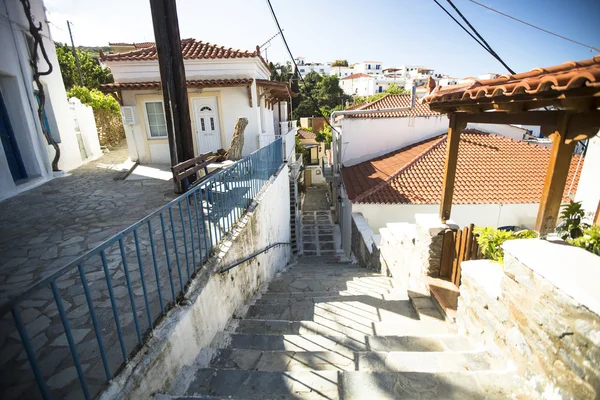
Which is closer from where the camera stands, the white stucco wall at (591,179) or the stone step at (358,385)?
the stone step at (358,385)

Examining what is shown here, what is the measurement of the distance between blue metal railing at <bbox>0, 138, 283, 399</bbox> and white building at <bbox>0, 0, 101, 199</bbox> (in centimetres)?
490

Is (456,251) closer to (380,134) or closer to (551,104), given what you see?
(551,104)

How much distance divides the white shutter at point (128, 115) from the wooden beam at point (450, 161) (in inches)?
406

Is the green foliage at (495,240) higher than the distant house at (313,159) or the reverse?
higher

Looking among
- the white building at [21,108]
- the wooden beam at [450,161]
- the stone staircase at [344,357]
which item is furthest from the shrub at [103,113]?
the wooden beam at [450,161]

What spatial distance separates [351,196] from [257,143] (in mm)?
4306

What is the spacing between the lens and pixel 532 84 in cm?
235

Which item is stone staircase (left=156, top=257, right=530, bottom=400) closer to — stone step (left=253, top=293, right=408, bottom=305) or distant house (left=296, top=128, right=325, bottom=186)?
stone step (left=253, top=293, right=408, bottom=305)

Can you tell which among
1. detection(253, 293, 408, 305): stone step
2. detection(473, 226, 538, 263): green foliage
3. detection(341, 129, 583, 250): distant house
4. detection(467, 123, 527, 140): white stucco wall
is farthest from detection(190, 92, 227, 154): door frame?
detection(467, 123, 527, 140): white stucco wall

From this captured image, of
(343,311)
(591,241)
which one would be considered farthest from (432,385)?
(343,311)

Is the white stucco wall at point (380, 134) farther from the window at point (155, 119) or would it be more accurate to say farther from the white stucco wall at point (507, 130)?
the window at point (155, 119)

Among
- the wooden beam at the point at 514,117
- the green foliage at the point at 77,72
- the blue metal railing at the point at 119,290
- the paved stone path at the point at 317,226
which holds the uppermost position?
the green foliage at the point at 77,72

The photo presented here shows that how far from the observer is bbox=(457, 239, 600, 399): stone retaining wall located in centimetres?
182

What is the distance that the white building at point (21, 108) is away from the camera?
6.54 meters
